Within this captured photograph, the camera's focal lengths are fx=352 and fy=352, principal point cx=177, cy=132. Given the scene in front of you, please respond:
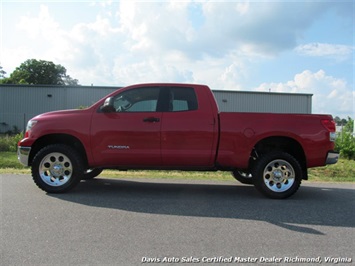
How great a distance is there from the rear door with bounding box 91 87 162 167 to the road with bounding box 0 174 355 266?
683 mm

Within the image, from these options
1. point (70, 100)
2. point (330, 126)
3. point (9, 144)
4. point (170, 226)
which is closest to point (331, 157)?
point (330, 126)

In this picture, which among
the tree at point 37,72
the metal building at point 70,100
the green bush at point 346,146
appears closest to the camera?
the green bush at point 346,146

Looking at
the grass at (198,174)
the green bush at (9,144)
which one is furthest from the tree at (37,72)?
the grass at (198,174)

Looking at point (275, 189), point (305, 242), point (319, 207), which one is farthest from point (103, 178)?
point (305, 242)

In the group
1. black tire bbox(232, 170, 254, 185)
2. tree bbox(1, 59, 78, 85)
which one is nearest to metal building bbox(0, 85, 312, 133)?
black tire bbox(232, 170, 254, 185)

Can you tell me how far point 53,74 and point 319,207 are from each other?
3306 inches

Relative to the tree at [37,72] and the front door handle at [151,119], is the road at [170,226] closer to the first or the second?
the front door handle at [151,119]

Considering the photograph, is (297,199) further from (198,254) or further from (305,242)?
(198,254)

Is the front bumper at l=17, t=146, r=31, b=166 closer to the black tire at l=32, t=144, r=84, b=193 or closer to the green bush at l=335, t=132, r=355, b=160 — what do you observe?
the black tire at l=32, t=144, r=84, b=193

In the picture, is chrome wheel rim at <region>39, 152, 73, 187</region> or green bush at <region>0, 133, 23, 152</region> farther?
green bush at <region>0, 133, 23, 152</region>

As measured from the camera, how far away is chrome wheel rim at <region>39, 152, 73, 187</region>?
21.3ft

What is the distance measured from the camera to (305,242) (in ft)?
13.6

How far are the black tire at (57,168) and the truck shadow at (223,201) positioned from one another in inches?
9.6

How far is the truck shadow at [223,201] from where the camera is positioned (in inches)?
204
